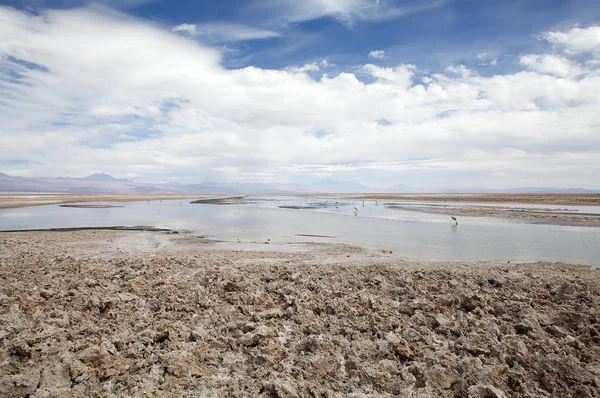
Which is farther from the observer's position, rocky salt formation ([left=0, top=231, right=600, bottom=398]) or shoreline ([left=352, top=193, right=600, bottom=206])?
shoreline ([left=352, top=193, right=600, bottom=206])

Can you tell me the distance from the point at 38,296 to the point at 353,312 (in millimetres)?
7012

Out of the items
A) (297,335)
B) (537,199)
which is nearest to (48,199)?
(297,335)

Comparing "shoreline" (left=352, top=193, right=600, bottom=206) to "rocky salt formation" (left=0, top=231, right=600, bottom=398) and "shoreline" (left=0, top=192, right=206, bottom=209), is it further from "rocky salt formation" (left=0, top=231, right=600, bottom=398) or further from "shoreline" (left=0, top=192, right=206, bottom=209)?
"shoreline" (left=0, top=192, right=206, bottom=209)

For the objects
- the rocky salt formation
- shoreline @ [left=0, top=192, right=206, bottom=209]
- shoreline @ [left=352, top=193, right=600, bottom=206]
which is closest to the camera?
the rocky salt formation

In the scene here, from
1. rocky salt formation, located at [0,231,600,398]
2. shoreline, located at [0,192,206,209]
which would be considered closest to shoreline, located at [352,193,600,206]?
rocky salt formation, located at [0,231,600,398]

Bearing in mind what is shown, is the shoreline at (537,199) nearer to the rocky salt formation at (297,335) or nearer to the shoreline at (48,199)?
the rocky salt formation at (297,335)

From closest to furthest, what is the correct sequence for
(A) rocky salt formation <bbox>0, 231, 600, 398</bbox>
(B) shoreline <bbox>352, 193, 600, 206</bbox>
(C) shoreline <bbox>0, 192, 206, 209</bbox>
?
(A) rocky salt formation <bbox>0, 231, 600, 398</bbox> < (C) shoreline <bbox>0, 192, 206, 209</bbox> < (B) shoreline <bbox>352, 193, 600, 206</bbox>

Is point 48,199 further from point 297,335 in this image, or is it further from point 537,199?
point 537,199

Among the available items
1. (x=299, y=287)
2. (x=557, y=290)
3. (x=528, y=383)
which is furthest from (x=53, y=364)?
(x=557, y=290)

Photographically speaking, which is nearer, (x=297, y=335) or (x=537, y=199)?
(x=297, y=335)

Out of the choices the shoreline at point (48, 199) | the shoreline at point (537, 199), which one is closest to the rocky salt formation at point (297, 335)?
the shoreline at point (48, 199)

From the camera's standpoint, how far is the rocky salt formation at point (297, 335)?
5141 millimetres

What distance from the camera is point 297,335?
663 cm

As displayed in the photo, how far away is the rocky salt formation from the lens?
5141mm
